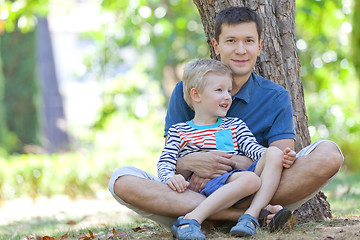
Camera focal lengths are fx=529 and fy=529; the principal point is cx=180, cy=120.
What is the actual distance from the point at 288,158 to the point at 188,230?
0.74m

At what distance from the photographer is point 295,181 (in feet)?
10.3

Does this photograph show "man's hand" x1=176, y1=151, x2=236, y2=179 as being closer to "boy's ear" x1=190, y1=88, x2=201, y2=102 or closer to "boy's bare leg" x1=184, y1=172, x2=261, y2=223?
"boy's bare leg" x1=184, y1=172, x2=261, y2=223

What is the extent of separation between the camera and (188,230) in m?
2.88

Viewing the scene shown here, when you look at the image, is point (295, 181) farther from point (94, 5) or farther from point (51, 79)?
point (51, 79)

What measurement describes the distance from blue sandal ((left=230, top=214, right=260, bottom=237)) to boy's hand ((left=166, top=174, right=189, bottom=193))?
39 centimetres

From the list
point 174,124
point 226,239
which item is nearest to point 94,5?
point 174,124

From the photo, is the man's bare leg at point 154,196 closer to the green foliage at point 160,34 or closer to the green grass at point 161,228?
the green grass at point 161,228

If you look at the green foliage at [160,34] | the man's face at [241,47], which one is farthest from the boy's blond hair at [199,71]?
the green foliage at [160,34]

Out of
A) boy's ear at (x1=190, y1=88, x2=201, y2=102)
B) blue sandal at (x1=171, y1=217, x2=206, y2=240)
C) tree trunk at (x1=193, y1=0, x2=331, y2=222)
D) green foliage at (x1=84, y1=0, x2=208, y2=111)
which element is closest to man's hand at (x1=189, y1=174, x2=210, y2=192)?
blue sandal at (x1=171, y1=217, x2=206, y2=240)

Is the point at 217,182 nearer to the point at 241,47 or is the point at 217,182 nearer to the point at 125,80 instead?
the point at 241,47

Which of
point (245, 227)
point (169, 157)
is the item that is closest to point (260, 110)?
point (169, 157)

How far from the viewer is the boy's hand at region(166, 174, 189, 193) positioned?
314cm

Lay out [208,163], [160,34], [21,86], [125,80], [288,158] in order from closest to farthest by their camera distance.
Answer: [288,158]
[208,163]
[160,34]
[21,86]
[125,80]

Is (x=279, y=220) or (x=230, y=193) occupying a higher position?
(x=230, y=193)
